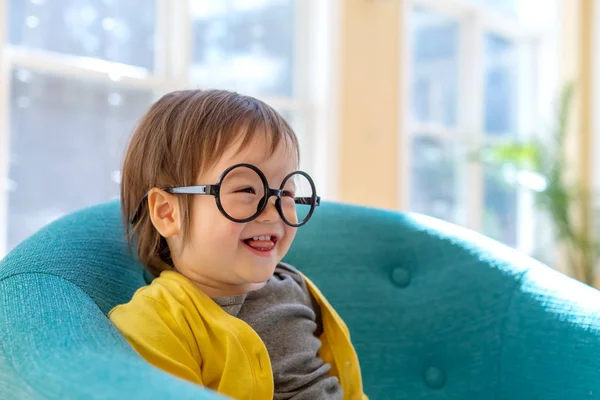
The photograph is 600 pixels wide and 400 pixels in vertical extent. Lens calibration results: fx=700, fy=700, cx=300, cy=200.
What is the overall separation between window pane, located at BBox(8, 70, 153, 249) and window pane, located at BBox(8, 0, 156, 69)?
0.14m

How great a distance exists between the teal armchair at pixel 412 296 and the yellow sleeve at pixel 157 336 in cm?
5

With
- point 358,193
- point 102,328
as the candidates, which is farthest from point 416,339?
point 358,193

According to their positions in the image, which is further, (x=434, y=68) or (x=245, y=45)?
(x=434, y=68)

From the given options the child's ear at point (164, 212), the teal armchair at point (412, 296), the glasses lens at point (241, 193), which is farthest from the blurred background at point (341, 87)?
the glasses lens at point (241, 193)

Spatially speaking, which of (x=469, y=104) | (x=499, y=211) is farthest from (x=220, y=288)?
(x=499, y=211)

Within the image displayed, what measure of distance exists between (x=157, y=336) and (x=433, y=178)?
425 centimetres

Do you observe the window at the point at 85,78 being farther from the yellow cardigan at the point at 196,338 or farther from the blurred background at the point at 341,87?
the yellow cardigan at the point at 196,338

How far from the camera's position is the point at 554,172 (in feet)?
16.5

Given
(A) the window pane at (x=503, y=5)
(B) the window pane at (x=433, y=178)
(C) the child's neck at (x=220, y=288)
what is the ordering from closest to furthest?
(C) the child's neck at (x=220, y=288), (B) the window pane at (x=433, y=178), (A) the window pane at (x=503, y=5)

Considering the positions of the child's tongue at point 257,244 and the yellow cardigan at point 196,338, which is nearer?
the yellow cardigan at point 196,338

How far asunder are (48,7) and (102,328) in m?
2.24

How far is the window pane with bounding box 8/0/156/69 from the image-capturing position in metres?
2.81

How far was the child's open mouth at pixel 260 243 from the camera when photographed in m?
1.21

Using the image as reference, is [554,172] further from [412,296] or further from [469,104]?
[412,296]
